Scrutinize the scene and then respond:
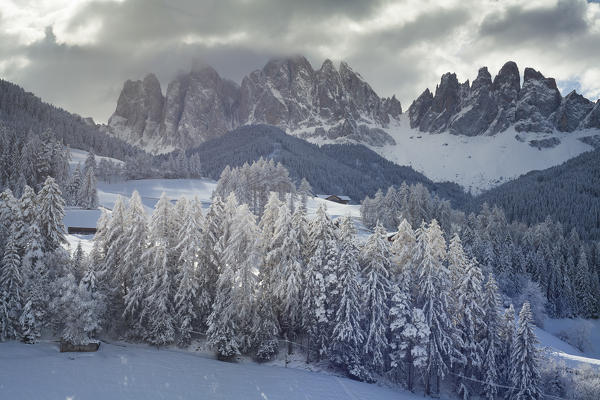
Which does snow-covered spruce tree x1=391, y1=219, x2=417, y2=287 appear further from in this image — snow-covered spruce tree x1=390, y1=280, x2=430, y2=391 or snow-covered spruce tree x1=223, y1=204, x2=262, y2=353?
snow-covered spruce tree x1=223, y1=204, x2=262, y2=353

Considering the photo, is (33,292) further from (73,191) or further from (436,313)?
(73,191)

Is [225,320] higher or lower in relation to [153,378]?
higher

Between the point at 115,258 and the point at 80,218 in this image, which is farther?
the point at 80,218

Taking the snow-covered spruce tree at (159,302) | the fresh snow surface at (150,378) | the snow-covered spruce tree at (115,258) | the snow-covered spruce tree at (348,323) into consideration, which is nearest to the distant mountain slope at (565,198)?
the snow-covered spruce tree at (348,323)

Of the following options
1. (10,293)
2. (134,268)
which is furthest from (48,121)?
(134,268)

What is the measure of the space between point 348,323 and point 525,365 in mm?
13888

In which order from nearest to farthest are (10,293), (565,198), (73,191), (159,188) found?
1. (10,293)
2. (73,191)
3. (159,188)
4. (565,198)

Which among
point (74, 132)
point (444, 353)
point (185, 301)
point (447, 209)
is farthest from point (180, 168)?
point (444, 353)

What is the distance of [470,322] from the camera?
3066 cm

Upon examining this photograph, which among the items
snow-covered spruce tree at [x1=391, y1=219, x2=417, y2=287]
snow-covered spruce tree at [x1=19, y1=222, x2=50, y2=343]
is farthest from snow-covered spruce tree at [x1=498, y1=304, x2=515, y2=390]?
snow-covered spruce tree at [x1=19, y1=222, x2=50, y2=343]

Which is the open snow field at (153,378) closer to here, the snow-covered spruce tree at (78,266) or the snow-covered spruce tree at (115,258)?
the snow-covered spruce tree at (115,258)

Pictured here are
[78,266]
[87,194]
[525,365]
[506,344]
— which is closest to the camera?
[525,365]

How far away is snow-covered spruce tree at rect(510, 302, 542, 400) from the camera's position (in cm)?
2848

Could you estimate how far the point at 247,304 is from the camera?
28.6m
